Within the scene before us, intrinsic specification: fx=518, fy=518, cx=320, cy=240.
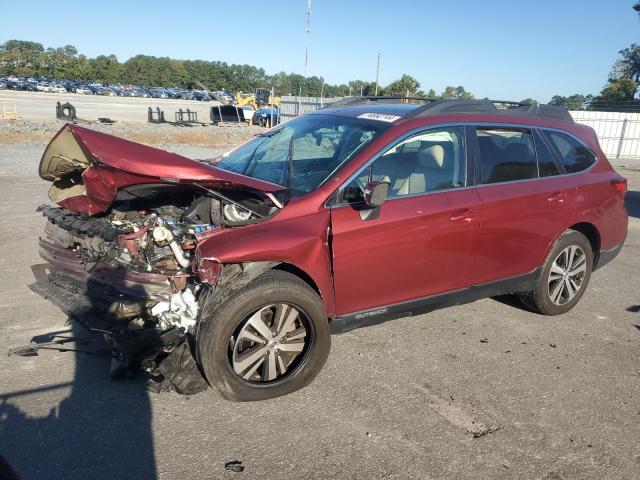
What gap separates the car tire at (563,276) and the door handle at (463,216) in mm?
1168

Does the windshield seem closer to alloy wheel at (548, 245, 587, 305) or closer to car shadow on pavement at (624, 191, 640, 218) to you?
alloy wheel at (548, 245, 587, 305)

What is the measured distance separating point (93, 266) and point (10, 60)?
142708 millimetres

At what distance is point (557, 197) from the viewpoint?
4562 mm

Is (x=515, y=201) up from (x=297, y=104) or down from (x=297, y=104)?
down

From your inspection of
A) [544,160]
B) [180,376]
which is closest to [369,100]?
[544,160]

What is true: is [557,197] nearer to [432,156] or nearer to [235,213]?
[432,156]

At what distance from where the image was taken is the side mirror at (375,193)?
131 inches

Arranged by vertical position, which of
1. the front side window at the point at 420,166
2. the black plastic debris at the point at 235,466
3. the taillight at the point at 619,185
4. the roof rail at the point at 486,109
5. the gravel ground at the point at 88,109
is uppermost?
the roof rail at the point at 486,109

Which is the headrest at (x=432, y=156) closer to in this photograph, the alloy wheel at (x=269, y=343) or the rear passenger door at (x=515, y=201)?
the rear passenger door at (x=515, y=201)

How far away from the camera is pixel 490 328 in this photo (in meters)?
4.68

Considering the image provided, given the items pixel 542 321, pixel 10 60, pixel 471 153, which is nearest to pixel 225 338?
pixel 471 153

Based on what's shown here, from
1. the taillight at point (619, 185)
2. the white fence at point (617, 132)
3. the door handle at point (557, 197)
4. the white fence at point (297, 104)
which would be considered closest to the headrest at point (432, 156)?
the door handle at point (557, 197)

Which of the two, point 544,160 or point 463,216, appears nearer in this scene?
point 463,216

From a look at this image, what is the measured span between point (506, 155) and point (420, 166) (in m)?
0.89
